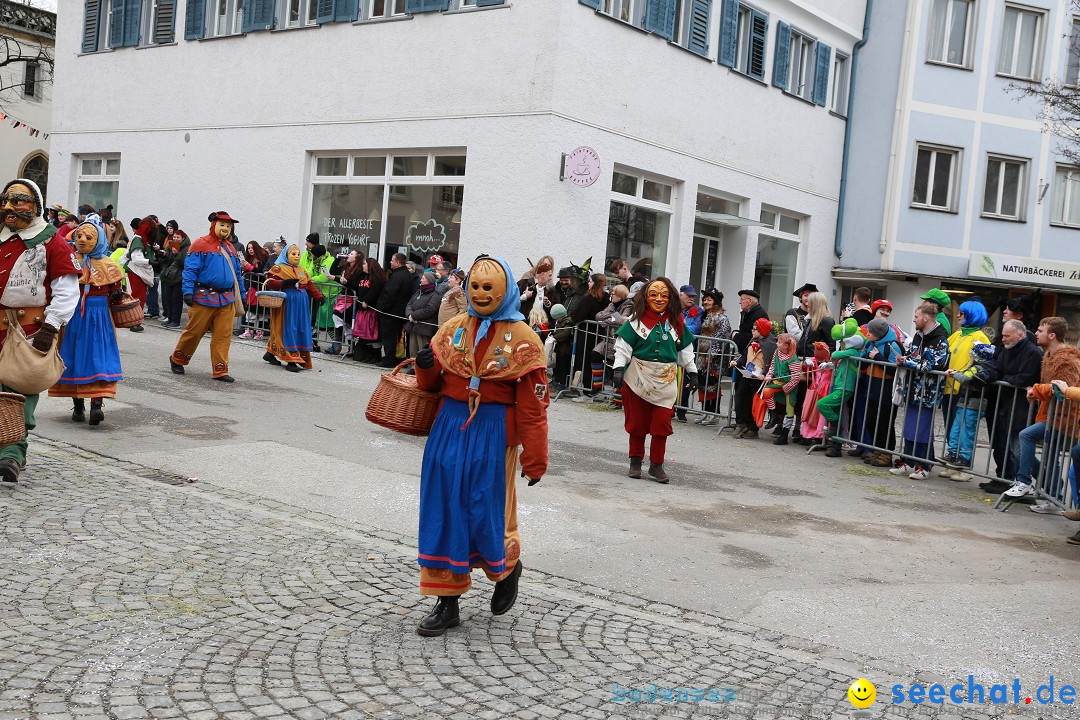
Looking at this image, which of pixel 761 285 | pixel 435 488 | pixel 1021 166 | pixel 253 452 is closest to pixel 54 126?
pixel 761 285

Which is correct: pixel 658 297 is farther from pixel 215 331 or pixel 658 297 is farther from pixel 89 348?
pixel 215 331

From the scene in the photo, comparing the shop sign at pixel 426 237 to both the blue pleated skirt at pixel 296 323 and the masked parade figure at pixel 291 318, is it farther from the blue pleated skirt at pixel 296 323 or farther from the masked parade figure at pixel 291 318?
the blue pleated skirt at pixel 296 323

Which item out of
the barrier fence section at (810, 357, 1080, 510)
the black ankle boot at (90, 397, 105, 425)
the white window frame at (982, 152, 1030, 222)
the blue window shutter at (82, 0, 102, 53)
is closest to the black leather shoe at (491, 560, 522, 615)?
the barrier fence section at (810, 357, 1080, 510)

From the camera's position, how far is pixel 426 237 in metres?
19.1

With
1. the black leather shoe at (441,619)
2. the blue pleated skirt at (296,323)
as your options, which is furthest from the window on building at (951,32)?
the black leather shoe at (441,619)

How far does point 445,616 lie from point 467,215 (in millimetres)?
13305

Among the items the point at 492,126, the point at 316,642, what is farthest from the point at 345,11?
the point at 316,642

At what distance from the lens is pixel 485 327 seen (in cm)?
545

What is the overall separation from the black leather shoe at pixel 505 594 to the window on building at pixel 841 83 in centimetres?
2079

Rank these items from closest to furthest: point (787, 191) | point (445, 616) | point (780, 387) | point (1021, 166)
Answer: point (445, 616)
point (780, 387)
point (787, 191)
point (1021, 166)

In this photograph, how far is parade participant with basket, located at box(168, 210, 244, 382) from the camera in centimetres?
1309

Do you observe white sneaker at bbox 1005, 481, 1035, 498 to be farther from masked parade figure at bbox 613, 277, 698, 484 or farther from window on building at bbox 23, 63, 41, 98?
window on building at bbox 23, 63, 41, 98

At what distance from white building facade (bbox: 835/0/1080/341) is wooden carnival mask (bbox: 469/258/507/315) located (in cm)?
2003

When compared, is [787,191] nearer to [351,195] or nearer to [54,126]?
[351,195]
